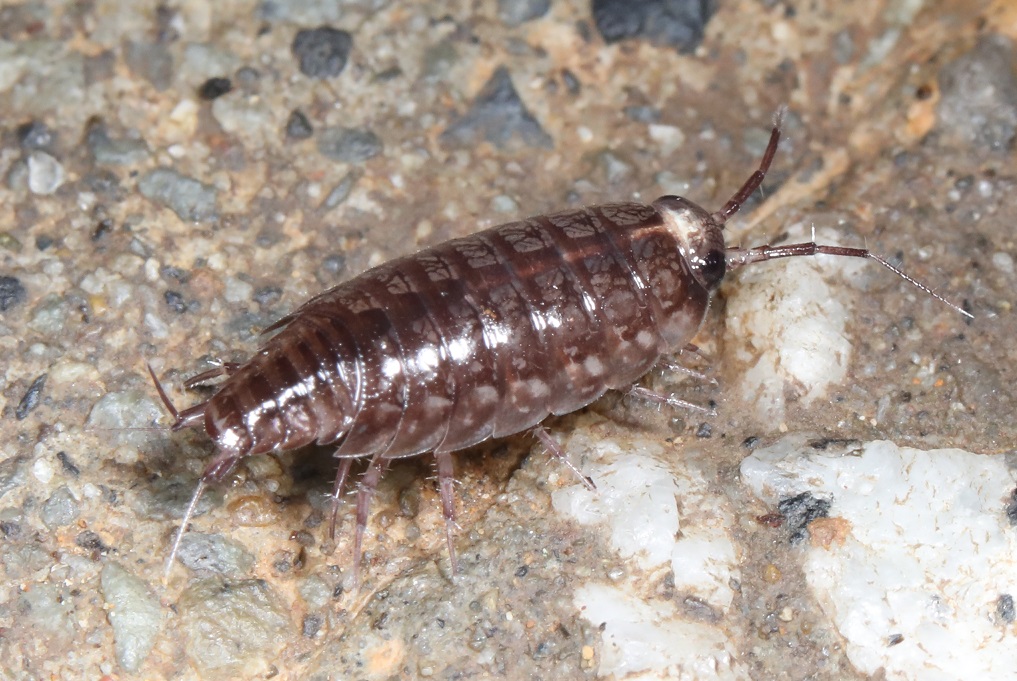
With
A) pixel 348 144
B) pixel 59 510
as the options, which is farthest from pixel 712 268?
pixel 59 510

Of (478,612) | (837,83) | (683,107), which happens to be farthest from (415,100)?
(478,612)

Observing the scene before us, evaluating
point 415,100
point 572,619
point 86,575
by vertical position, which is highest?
point 415,100

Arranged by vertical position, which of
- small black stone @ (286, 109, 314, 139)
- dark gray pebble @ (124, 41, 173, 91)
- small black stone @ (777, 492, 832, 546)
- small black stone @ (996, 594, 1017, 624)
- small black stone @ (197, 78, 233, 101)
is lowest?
small black stone @ (996, 594, 1017, 624)

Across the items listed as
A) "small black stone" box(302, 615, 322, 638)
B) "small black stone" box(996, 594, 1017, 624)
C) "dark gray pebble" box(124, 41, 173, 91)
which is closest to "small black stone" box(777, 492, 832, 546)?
"small black stone" box(996, 594, 1017, 624)

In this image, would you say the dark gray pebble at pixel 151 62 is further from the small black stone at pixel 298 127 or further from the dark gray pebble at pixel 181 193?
the small black stone at pixel 298 127

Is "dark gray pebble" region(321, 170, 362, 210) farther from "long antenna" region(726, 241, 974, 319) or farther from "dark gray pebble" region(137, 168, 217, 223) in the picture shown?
"long antenna" region(726, 241, 974, 319)

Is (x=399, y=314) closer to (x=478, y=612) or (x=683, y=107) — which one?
(x=478, y=612)
